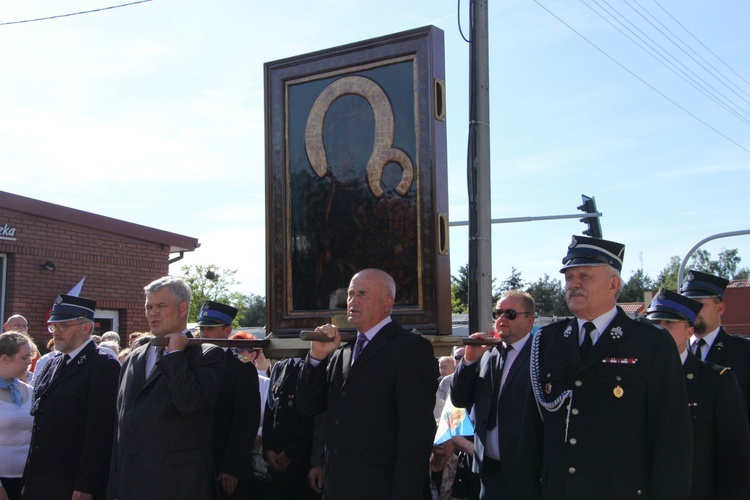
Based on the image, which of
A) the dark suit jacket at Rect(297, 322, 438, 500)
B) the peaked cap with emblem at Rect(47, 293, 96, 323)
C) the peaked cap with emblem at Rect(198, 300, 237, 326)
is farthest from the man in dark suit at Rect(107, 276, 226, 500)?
the peaked cap with emblem at Rect(198, 300, 237, 326)

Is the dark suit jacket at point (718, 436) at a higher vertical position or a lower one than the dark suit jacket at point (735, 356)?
lower

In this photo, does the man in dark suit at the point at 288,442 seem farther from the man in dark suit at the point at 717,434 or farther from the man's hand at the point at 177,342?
the man in dark suit at the point at 717,434

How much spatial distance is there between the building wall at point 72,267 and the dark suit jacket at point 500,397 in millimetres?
10851

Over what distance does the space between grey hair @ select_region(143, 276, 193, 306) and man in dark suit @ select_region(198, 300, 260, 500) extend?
1.88ft

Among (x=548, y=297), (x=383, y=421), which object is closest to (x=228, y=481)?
(x=383, y=421)

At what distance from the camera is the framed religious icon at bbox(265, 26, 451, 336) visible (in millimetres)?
4887

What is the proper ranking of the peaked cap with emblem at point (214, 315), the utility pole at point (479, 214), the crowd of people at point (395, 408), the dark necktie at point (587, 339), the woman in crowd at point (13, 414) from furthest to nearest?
the utility pole at point (479, 214)
the peaked cap with emblem at point (214, 315)
the woman in crowd at point (13, 414)
the dark necktie at point (587, 339)
the crowd of people at point (395, 408)

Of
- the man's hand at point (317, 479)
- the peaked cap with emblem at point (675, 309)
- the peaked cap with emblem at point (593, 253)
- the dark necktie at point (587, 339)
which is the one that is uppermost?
the peaked cap with emblem at point (593, 253)

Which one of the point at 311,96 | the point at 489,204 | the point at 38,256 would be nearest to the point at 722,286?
the point at 489,204

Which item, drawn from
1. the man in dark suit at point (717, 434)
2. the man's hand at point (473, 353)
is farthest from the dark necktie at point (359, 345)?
the man in dark suit at point (717, 434)

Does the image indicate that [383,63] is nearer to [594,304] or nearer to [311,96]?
[311,96]

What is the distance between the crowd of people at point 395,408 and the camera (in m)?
3.17

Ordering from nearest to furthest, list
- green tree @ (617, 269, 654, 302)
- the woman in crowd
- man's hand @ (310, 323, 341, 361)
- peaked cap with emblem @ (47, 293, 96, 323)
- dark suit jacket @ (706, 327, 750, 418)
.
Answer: man's hand @ (310, 323, 341, 361)
dark suit jacket @ (706, 327, 750, 418)
peaked cap with emblem @ (47, 293, 96, 323)
the woman in crowd
green tree @ (617, 269, 654, 302)

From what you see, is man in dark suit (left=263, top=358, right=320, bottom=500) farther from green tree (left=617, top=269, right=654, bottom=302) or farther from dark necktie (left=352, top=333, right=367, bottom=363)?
green tree (left=617, top=269, right=654, bottom=302)
